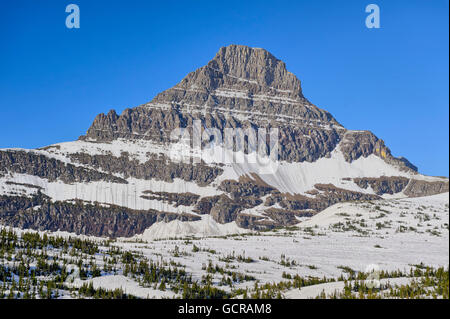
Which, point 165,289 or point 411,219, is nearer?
point 165,289

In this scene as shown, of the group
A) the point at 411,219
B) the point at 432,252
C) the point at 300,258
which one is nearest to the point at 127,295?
the point at 300,258

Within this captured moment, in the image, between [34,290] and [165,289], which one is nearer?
[34,290]

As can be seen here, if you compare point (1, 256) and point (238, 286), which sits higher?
point (1, 256)

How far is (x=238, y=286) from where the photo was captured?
38938mm

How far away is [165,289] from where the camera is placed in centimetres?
3478

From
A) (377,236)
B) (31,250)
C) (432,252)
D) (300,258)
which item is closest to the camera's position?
(31,250)
